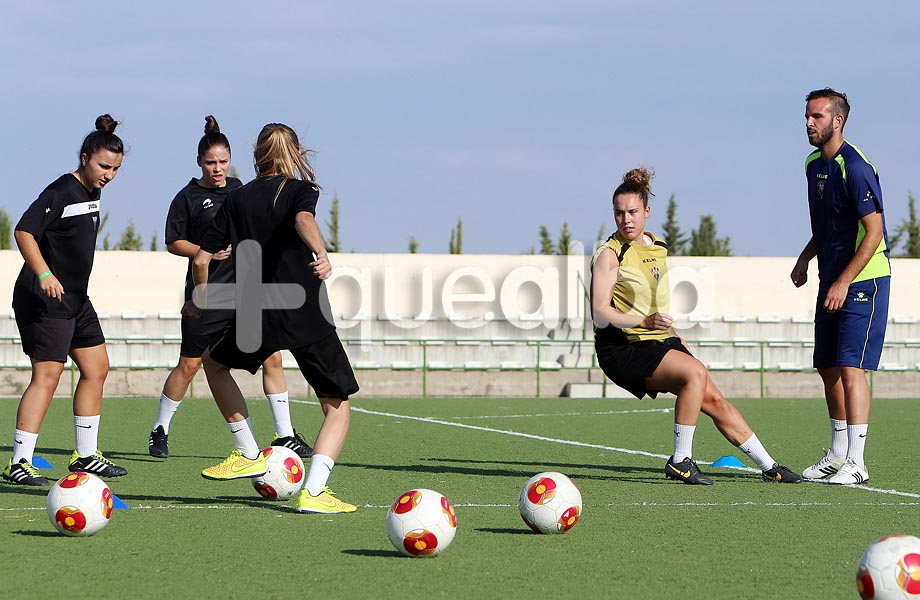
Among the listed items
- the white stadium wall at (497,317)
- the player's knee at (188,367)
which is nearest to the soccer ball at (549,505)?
the player's knee at (188,367)

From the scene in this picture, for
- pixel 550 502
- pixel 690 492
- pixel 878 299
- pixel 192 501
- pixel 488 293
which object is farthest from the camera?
pixel 488 293

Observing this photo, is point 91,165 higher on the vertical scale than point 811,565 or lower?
higher

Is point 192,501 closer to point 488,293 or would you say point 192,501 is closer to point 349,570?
point 349,570

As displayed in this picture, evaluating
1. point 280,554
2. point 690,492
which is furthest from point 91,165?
point 690,492

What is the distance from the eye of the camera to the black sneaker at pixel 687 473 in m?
7.36

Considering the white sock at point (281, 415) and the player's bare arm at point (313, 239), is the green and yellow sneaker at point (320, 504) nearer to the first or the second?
the player's bare arm at point (313, 239)

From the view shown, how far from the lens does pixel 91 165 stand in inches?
280

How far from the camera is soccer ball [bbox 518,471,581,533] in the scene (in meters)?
5.38

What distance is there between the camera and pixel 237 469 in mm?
6785

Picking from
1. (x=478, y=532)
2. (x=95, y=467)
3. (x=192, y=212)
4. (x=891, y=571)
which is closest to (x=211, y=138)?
(x=192, y=212)

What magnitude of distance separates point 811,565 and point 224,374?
3555 mm

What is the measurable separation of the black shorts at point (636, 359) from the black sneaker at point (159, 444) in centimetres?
325

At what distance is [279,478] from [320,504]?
48 centimetres

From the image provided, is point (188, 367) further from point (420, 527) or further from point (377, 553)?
point (420, 527)
